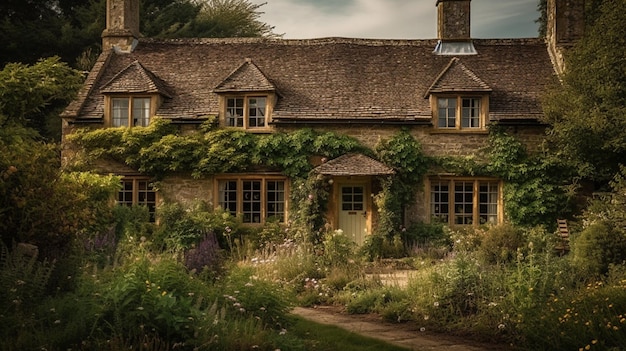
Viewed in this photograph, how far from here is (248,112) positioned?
65.9 ft

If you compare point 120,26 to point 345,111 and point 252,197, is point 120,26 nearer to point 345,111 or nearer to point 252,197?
point 252,197

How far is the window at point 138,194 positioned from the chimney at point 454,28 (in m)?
10.7

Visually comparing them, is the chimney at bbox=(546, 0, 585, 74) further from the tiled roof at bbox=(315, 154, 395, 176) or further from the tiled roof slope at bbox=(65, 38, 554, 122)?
the tiled roof at bbox=(315, 154, 395, 176)

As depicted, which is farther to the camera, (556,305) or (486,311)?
(486,311)

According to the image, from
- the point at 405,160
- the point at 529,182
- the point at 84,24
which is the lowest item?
the point at 529,182

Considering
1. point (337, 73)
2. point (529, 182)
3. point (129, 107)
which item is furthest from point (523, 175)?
point (129, 107)

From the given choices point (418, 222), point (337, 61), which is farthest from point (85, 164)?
point (418, 222)

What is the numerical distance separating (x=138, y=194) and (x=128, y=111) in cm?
263

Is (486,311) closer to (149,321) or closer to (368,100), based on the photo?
(149,321)

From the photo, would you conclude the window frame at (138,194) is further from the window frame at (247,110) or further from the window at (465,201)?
the window at (465,201)

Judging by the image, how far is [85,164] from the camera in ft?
63.8

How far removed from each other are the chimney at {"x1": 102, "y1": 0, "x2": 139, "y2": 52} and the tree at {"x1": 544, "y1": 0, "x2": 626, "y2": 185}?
14.0 metres

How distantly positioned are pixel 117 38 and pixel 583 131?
50.7 feet

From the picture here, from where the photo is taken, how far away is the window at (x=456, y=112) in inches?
781
